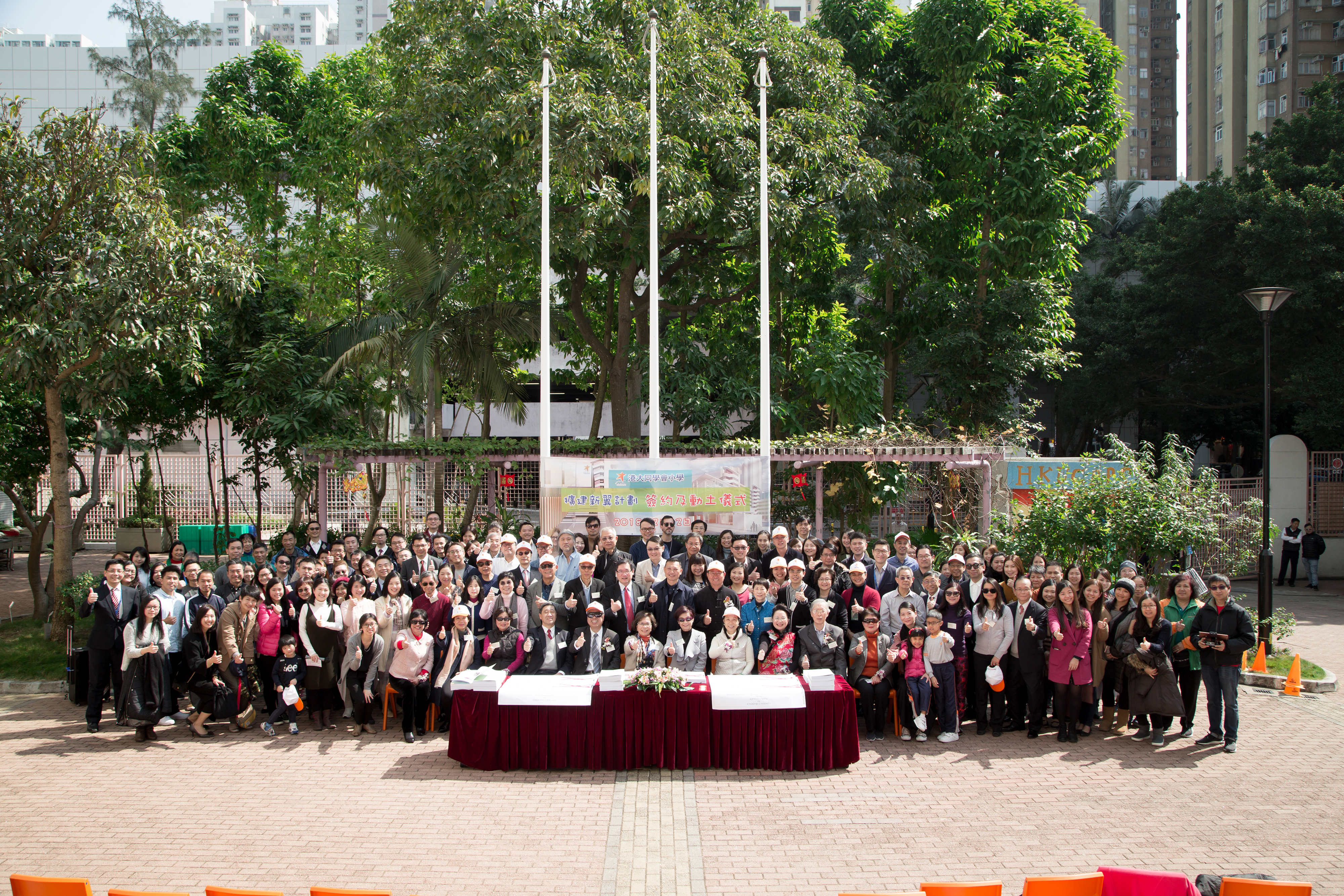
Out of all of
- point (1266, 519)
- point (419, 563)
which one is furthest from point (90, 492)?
point (1266, 519)

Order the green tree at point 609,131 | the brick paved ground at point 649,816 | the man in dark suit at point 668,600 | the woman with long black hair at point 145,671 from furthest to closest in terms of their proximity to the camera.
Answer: the green tree at point 609,131 → the man in dark suit at point 668,600 → the woman with long black hair at point 145,671 → the brick paved ground at point 649,816

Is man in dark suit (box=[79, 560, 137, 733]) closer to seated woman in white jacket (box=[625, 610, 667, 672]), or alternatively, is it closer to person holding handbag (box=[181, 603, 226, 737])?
person holding handbag (box=[181, 603, 226, 737])

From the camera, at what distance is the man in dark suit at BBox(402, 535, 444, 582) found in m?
10.6

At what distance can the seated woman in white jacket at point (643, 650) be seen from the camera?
861cm

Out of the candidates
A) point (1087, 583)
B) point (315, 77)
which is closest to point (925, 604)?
point (1087, 583)

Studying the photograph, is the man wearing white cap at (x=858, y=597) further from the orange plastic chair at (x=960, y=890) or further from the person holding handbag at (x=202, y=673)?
the person holding handbag at (x=202, y=673)

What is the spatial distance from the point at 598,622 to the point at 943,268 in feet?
50.9

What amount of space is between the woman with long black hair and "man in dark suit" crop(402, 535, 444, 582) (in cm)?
250

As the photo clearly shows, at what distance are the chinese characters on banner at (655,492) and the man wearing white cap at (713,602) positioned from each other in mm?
3864

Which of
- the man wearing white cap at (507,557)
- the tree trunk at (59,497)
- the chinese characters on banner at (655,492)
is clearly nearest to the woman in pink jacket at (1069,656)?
the chinese characters on banner at (655,492)

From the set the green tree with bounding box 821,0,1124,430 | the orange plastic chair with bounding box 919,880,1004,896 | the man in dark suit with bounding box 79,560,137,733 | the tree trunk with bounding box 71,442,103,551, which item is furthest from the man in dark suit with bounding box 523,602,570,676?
the green tree with bounding box 821,0,1124,430

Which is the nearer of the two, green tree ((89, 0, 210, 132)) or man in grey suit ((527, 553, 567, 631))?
man in grey suit ((527, 553, 567, 631))

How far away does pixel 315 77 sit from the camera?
2020cm

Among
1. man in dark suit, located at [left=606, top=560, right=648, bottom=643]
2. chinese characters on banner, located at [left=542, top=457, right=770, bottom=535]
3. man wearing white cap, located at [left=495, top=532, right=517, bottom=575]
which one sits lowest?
man in dark suit, located at [left=606, top=560, right=648, bottom=643]
